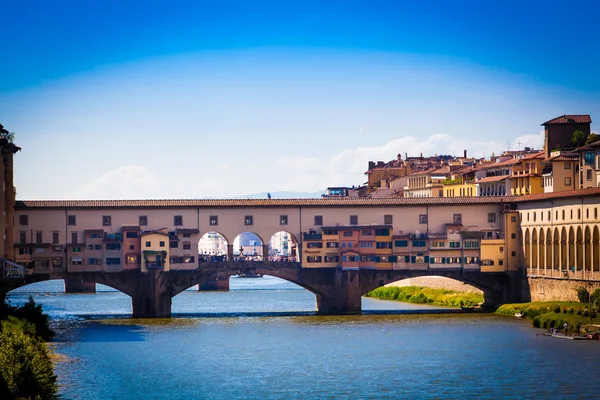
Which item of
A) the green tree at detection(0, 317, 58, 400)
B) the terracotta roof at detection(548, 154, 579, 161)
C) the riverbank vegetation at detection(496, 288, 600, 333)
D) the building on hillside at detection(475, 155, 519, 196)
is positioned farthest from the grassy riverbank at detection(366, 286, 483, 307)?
the green tree at detection(0, 317, 58, 400)

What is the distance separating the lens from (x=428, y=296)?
323 feet

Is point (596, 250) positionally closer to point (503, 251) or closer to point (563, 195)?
point (563, 195)

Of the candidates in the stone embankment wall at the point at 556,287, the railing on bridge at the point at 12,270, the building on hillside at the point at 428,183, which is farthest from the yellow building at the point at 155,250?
the building on hillside at the point at 428,183

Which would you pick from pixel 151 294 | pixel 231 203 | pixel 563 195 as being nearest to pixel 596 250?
pixel 563 195

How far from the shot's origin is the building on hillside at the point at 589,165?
8682 centimetres

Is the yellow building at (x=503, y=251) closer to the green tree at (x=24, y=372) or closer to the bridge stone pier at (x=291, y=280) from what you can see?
the bridge stone pier at (x=291, y=280)

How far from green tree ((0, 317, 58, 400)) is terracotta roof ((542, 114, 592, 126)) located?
219 feet

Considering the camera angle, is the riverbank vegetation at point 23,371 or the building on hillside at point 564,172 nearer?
the riverbank vegetation at point 23,371

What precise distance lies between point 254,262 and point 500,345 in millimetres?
25602

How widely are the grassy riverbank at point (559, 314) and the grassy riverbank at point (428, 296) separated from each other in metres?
10.7

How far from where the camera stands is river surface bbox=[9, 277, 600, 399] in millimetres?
49562

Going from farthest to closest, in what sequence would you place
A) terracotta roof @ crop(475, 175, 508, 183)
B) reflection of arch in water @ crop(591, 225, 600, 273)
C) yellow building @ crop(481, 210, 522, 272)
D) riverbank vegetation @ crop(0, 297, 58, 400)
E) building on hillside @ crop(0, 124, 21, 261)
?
terracotta roof @ crop(475, 175, 508, 183) → yellow building @ crop(481, 210, 522, 272) → building on hillside @ crop(0, 124, 21, 261) → reflection of arch in water @ crop(591, 225, 600, 273) → riverbank vegetation @ crop(0, 297, 58, 400)

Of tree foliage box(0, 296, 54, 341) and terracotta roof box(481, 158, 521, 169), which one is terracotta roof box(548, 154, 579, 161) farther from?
tree foliage box(0, 296, 54, 341)

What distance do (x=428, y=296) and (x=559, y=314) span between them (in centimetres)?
2835
